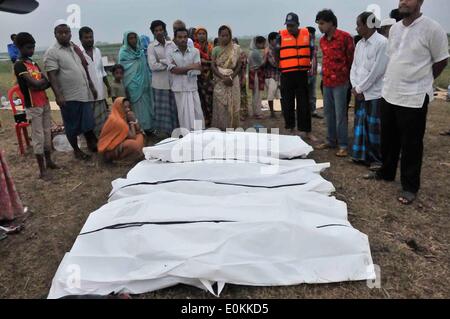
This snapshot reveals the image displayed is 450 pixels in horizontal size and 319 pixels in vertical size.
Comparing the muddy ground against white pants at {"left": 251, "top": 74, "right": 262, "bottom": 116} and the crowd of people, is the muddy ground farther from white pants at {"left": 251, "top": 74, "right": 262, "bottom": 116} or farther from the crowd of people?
white pants at {"left": 251, "top": 74, "right": 262, "bottom": 116}

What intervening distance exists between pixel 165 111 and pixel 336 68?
2505 mm

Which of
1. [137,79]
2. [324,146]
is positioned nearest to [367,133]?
[324,146]

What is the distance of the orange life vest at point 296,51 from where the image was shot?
462 cm

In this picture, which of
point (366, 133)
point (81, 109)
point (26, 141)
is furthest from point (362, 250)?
point (26, 141)

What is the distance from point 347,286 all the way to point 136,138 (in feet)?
10.7

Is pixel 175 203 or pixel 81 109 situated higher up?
pixel 81 109

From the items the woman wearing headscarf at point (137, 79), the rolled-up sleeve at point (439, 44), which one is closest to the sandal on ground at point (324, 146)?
the rolled-up sleeve at point (439, 44)

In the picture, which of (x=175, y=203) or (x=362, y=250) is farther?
(x=175, y=203)

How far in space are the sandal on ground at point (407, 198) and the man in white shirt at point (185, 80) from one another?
3.06 m

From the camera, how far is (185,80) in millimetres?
5102

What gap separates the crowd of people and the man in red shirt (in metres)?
0.01

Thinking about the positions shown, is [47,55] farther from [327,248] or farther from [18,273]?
[327,248]

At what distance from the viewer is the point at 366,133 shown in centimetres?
404
